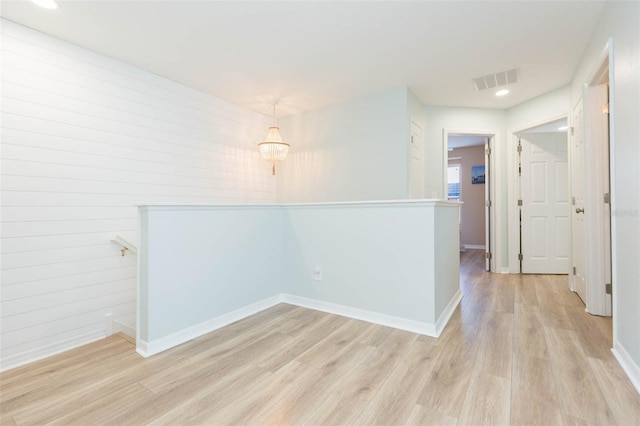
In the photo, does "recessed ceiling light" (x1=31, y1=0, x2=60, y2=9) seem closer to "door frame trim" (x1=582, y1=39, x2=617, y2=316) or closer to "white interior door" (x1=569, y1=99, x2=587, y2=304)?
"door frame trim" (x1=582, y1=39, x2=617, y2=316)

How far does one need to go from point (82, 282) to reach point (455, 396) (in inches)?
123

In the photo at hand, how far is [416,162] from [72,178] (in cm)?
391

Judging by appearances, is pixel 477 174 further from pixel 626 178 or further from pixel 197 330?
pixel 197 330

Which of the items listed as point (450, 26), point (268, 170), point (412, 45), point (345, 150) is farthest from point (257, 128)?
point (450, 26)

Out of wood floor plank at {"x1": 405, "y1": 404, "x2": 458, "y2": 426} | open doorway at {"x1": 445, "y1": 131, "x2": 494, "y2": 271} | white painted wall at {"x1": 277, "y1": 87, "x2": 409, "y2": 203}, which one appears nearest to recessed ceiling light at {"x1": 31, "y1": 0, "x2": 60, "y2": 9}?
white painted wall at {"x1": 277, "y1": 87, "x2": 409, "y2": 203}

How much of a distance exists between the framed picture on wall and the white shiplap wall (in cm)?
683

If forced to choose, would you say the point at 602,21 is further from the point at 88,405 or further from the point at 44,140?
the point at 44,140

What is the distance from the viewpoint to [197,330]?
7.94 ft

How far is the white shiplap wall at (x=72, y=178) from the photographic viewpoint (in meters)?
2.32

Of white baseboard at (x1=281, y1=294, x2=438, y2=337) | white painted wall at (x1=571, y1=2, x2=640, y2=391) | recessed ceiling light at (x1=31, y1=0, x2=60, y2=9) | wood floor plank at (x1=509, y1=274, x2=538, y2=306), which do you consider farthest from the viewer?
wood floor plank at (x1=509, y1=274, x2=538, y2=306)

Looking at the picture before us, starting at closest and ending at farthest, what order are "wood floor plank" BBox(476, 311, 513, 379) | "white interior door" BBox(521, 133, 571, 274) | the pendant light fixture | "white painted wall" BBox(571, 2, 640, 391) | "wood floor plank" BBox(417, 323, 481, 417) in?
"wood floor plank" BBox(417, 323, 481, 417) → "white painted wall" BBox(571, 2, 640, 391) → "wood floor plank" BBox(476, 311, 513, 379) → the pendant light fixture → "white interior door" BBox(521, 133, 571, 274)

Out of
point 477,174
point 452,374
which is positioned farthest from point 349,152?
point 477,174

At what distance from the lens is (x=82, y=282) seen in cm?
266

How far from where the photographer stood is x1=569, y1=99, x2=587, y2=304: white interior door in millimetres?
3023
